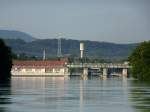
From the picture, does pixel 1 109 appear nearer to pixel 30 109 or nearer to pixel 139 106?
pixel 30 109

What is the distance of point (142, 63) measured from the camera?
137875 millimetres

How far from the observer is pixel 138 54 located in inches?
5787

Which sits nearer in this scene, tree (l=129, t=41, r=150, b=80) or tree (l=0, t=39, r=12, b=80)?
tree (l=129, t=41, r=150, b=80)

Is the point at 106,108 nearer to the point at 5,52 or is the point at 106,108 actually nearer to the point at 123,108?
the point at 123,108

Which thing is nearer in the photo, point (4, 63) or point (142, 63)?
point (4, 63)

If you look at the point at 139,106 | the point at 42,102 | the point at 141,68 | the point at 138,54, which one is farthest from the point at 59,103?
the point at 138,54

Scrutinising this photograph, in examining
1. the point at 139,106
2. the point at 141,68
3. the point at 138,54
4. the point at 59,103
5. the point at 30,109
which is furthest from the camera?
the point at 138,54

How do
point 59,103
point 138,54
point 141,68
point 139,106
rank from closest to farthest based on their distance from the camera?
point 139,106 < point 59,103 < point 141,68 < point 138,54

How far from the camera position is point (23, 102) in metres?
59.2

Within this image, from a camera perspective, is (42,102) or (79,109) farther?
(42,102)

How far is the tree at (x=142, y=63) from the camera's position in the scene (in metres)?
135

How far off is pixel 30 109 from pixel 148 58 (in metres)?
89.1

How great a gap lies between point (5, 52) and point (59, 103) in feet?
273

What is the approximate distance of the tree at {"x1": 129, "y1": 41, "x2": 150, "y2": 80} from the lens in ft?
442
